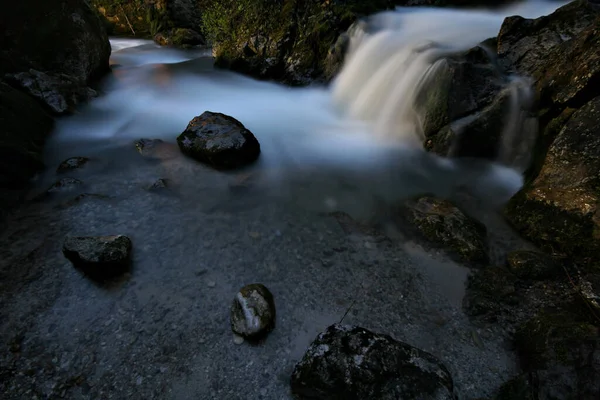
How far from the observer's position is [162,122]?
760 cm

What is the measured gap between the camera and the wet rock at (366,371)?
7.53 feet

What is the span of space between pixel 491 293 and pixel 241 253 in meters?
2.95

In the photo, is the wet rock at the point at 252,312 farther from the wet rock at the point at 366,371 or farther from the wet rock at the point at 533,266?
the wet rock at the point at 533,266

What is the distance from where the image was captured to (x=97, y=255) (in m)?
3.48

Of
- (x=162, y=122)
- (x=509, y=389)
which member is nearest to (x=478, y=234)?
(x=509, y=389)

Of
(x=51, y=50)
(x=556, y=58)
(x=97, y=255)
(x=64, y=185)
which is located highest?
(x=556, y=58)

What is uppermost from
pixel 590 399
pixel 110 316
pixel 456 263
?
pixel 590 399

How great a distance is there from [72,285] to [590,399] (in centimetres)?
479

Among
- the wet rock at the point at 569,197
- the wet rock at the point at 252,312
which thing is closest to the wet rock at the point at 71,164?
the wet rock at the point at 252,312

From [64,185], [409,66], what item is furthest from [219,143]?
[409,66]

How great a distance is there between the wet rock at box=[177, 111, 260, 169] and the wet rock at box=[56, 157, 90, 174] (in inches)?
67.2

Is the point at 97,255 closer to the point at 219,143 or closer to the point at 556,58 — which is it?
the point at 219,143

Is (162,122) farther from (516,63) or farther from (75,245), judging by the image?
(516,63)

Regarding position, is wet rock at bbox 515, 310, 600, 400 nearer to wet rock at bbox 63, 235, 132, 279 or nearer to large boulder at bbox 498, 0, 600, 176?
large boulder at bbox 498, 0, 600, 176
